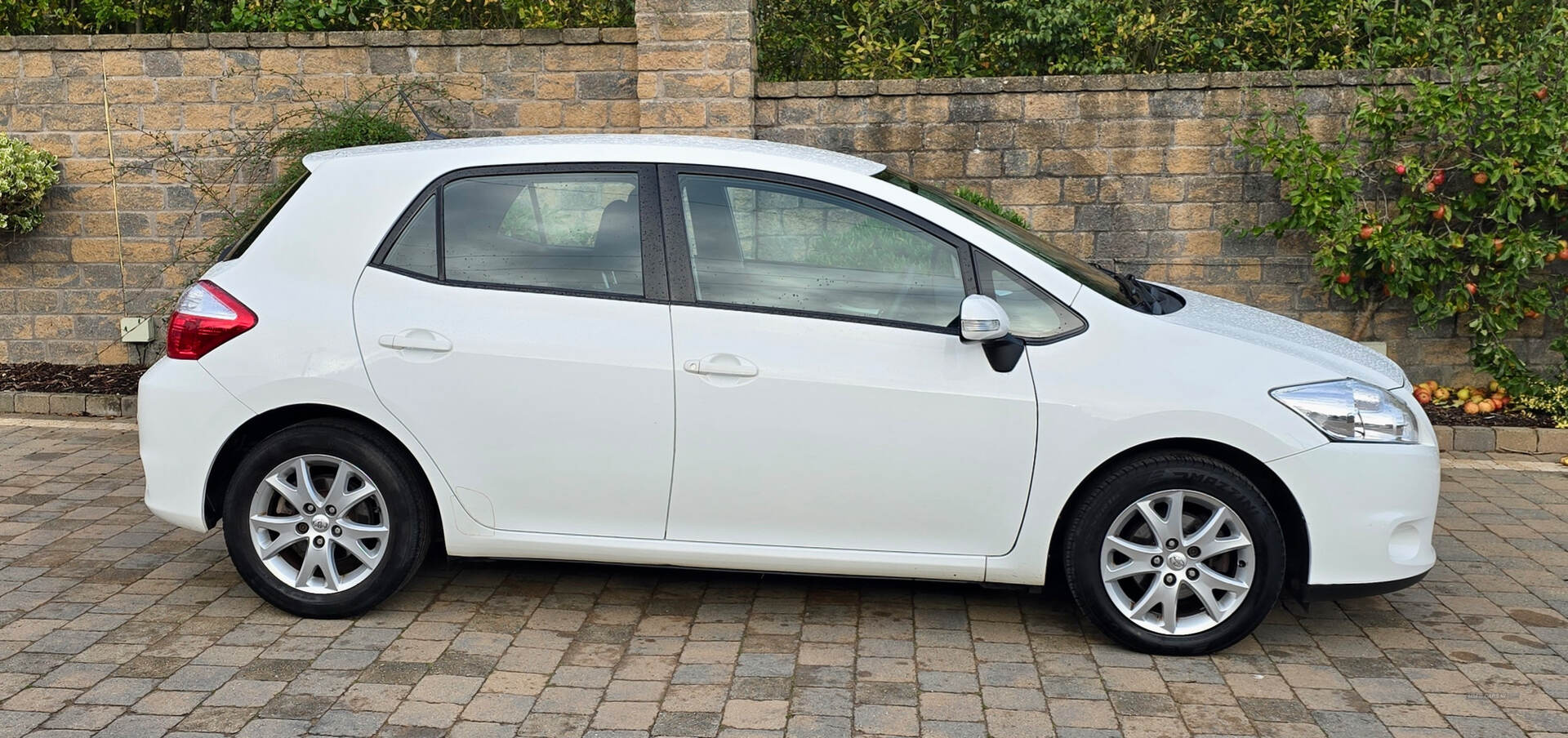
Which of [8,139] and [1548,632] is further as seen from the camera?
[8,139]

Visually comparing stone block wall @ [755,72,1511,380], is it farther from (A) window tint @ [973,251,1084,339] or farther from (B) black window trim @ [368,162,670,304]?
A: (A) window tint @ [973,251,1084,339]

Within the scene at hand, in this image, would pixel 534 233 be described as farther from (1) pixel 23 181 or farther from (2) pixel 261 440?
(1) pixel 23 181

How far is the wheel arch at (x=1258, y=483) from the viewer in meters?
4.45

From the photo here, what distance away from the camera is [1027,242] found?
5.02 m

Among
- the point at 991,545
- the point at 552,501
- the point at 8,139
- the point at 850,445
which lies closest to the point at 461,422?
the point at 552,501

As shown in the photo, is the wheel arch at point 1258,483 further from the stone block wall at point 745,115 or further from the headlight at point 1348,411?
the stone block wall at point 745,115

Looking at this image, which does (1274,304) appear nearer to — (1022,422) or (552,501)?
(1022,422)

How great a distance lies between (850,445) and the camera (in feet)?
14.7

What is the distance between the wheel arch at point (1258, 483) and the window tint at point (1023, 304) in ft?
1.54

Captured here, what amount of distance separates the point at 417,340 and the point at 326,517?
707 mm

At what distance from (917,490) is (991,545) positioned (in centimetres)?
32

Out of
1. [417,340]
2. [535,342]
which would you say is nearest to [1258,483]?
[535,342]

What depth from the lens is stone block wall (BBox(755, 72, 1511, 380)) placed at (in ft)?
27.6

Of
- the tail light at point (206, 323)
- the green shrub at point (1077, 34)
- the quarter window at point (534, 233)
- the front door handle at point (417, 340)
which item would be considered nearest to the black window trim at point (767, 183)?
the quarter window at point (534, 233)
